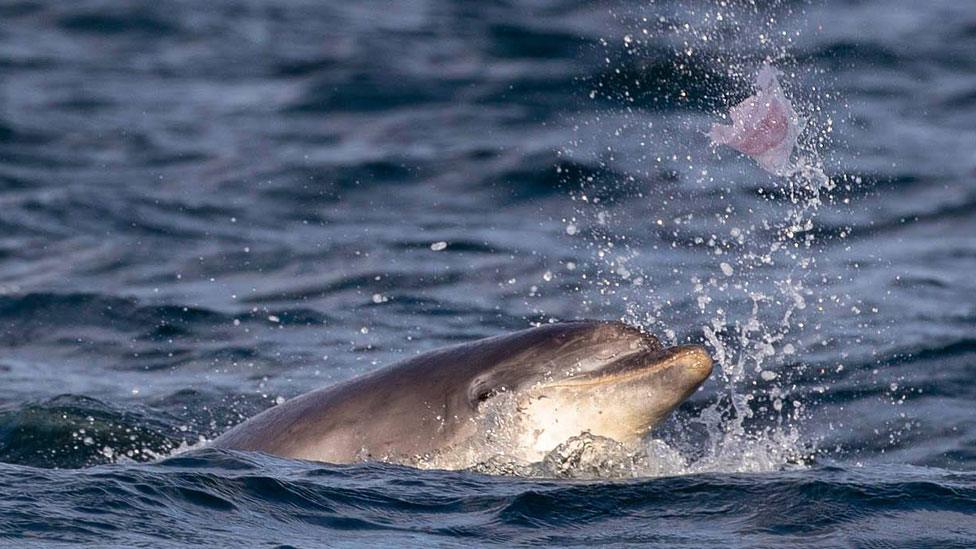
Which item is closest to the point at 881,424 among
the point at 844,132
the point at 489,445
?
the point at 489,445

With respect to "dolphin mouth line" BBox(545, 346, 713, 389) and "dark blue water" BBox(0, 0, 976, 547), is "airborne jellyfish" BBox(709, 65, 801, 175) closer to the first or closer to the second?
"dark blue water" BBox(0, 0, 976, 547)

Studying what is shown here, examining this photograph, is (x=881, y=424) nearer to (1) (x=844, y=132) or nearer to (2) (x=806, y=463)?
(2) (x=806, y=463)

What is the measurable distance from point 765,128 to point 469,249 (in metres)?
6.34

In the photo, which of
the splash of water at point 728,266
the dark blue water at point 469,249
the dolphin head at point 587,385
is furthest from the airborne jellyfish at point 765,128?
the dolphin head at point 587,385

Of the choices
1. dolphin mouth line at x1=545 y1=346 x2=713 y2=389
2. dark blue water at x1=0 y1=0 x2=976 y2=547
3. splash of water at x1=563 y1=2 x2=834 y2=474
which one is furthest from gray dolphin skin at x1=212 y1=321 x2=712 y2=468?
splash of water at x1=563 y1=2 x2=834 y2=474

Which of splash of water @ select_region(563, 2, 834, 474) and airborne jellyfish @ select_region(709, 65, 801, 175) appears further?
splash of water @ select_region(563, 2, 834, 474)

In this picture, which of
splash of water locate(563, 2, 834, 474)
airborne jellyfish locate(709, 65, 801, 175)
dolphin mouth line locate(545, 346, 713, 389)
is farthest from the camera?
splash of water locate(563, 2, 834, 474)

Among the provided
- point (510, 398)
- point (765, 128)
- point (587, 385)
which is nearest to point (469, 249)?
point (765, 128)

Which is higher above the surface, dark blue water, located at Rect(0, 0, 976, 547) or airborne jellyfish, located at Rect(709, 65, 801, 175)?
airborne jellyfish, located at Rect(709, 65, 801, 175)

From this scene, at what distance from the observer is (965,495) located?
7969 millimetres

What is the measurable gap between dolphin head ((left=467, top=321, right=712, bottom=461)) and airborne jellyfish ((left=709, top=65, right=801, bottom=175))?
185 cm

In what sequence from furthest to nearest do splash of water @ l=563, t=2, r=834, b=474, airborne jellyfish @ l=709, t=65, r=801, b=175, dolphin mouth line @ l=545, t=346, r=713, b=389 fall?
1. splash of water @ l=563, t=2, r=834, b=474
2. airborne jellyfish @ l=709, t=65, r=801, b=175
3. dolphin mouth line @ l=545, t=346, r=713, b=389

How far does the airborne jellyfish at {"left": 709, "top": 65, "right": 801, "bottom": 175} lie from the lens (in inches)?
367

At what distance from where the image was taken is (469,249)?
15.4 meters
